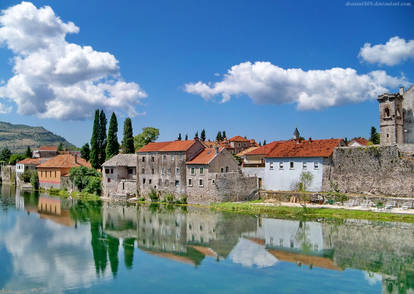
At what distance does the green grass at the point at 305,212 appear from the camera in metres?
30.3

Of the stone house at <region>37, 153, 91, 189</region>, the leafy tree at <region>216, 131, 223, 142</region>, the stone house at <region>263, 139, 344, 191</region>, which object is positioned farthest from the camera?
the leafy tree at <region>216, 131, 223, 142</region>

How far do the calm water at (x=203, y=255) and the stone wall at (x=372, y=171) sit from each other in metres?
8.00

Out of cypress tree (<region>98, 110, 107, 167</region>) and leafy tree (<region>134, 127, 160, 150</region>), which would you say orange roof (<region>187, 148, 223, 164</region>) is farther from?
leafy tree (<region>134, 127, 160, 150</region>)

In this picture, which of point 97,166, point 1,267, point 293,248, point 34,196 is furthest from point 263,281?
point 97,166

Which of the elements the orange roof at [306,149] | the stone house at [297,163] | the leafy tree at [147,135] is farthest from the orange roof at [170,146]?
the leafy tree at [147,135]

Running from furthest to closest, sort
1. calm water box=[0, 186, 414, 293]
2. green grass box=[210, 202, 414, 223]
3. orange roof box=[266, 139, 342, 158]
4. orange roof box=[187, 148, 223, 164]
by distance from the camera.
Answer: orange roof box=[187, 148, 223, 164] → orange roof box=[266, 139, 342, 158] → green grass box=[210, 202, 414, 223] → calm water box=[0, 186, 414, 293]

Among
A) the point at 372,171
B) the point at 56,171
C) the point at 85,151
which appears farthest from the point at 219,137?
the point at 372,171

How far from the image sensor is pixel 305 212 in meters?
34.8

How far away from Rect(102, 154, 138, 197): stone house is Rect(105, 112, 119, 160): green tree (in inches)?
430

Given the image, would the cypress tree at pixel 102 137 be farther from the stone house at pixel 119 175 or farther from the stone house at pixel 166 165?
the stone house at pixel 166 165

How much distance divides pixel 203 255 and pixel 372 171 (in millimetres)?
21919

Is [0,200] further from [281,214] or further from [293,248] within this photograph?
[293,248]

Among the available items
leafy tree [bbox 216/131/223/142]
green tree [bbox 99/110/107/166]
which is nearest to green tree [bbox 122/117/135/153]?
green tree [bbox 99/110/107/166]

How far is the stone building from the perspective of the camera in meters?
42.6
